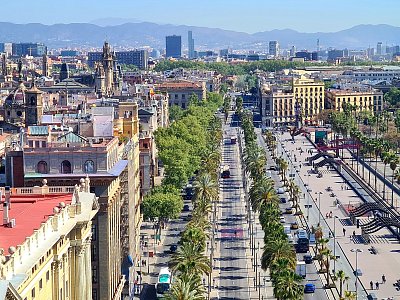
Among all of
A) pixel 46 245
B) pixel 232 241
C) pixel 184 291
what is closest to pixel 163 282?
pixel 184 291

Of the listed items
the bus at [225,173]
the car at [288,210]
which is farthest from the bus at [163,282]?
the bus at [225,173]

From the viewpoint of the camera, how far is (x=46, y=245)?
4491 centimetres

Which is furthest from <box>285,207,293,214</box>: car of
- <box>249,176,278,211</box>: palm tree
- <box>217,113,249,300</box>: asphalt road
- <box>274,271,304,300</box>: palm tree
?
<box>274,271,304,300</box>: palm tree

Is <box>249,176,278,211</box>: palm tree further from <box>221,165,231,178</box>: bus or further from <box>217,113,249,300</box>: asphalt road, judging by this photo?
<box>221,165,231,178</box>: bus

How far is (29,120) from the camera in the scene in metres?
99.1

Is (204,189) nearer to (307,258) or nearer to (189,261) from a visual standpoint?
(307,258)

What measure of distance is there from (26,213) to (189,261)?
1919 centimetres

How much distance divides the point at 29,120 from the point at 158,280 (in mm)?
26798

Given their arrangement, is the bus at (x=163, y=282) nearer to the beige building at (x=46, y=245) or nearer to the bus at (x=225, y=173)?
the beige building at (x=46, y=245)

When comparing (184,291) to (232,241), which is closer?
(184,291)

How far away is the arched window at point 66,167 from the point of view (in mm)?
69525

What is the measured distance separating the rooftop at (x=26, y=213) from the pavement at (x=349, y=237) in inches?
1284

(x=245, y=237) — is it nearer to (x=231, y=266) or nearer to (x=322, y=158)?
(x=231, y=266)

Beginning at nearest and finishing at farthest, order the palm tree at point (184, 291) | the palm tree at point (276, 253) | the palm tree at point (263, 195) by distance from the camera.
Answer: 1. the palm tree at point (184, 291)
2. the palm tree at point (276, 253)
3. the palm tree at point (263, 195)
